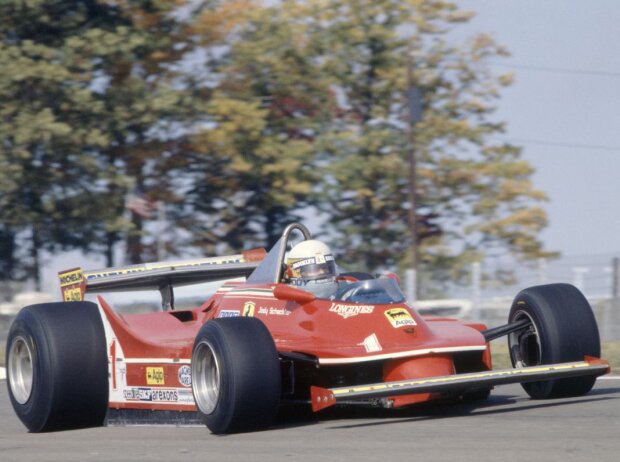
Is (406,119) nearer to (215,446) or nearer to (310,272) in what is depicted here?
(310,272)

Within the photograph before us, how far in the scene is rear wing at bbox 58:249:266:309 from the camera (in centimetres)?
1046

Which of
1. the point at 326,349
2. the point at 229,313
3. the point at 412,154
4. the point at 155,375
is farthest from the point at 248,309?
the point at 412,154

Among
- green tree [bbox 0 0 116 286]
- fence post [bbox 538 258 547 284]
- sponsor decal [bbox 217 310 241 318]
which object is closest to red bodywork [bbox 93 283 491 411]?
sponsor decal [bbox 217 310 241 318]

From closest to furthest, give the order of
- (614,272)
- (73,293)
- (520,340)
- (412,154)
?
(520,340)
(73,293)
(614,272)
(412,154)

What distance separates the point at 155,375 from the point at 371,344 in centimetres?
179

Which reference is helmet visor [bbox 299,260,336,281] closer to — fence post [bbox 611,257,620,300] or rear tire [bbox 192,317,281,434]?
rear tire [bbox 192,317,281,434]

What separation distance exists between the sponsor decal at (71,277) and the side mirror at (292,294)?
2546 mm

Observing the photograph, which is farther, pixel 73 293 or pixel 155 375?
pixel 73 293

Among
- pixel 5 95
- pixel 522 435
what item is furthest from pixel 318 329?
pixel 5 95

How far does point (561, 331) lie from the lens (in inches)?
339

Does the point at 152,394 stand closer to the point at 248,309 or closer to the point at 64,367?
the point at 64,367

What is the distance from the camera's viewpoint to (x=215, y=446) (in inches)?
285

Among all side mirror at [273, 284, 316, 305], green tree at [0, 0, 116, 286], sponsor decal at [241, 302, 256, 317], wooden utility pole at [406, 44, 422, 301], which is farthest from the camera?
wooden utility pole at [406, 44, 422, 301]

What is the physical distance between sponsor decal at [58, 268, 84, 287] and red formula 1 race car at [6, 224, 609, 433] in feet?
2.97
